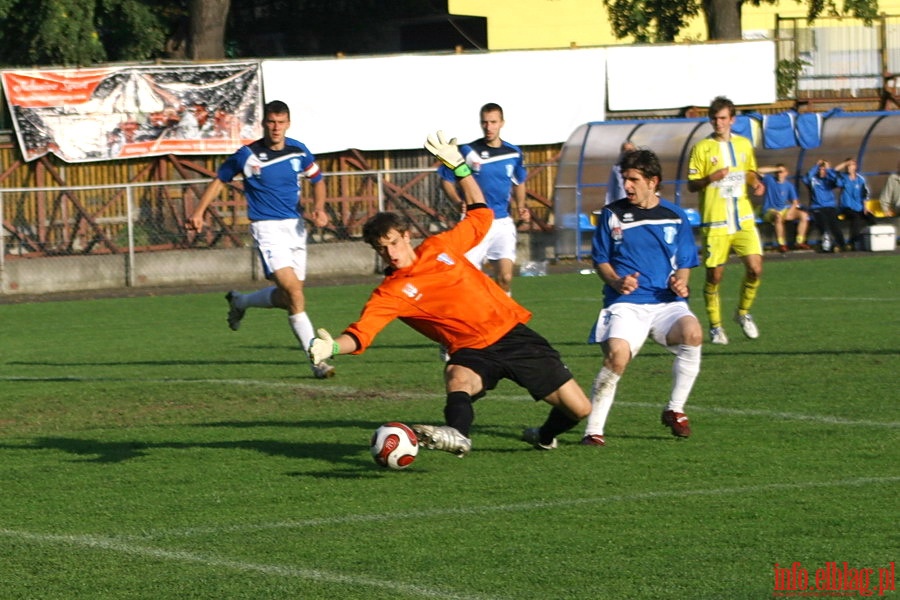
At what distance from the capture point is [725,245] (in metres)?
13.8

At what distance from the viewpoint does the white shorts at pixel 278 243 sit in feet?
42.8

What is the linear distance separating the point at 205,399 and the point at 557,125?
18.5m

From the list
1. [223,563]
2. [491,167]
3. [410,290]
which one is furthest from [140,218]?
[223,563]

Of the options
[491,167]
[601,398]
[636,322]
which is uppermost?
[491,167]

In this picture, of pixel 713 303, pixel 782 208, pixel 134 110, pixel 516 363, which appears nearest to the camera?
pixel 516 363

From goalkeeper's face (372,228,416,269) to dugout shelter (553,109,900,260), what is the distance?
64.3 ft

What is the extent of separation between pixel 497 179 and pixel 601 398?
5.73m

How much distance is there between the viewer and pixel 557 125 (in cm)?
2930

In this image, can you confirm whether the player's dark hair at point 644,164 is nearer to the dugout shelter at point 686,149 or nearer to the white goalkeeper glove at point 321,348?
the white goalkeeper glove at point 321,348

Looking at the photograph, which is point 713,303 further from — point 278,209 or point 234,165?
point 234,165

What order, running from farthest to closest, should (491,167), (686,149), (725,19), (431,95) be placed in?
(725,19), (431,95), (686,149), (491,167)

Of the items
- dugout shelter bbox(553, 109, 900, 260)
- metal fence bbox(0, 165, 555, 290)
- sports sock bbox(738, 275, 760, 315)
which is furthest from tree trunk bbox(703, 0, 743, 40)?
sports sock bbox(738, 275, 760, 315)

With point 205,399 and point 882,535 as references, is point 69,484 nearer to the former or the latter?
point 205,399

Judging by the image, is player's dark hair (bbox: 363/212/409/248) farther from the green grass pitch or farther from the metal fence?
the metal fence
